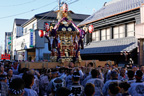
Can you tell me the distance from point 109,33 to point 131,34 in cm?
340

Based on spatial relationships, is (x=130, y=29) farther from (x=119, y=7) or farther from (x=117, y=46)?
(x=119, y=7)

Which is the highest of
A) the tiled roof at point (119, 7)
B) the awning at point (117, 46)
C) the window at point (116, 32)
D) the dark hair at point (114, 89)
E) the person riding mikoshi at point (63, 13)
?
the tiled roof at point (119, 7)

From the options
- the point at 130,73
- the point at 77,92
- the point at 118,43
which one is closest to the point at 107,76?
the point at 130,73

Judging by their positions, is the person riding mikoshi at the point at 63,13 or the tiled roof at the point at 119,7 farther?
the tiled roof at the point at 119,7

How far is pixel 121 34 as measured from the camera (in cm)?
1966

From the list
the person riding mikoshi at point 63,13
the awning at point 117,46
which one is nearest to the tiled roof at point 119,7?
the awning at point 117,46

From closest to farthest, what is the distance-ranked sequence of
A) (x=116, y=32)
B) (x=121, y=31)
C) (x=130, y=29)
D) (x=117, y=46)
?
1. (x=117, y=46)
2. (x=130, y=29)
3. (x=121, y=31)
4. (x=116, y=32)

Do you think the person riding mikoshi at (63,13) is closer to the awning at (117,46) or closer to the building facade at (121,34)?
the awning at (117,46)

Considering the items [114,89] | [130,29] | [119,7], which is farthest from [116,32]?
[114,89]

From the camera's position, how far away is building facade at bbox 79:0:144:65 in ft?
52.3

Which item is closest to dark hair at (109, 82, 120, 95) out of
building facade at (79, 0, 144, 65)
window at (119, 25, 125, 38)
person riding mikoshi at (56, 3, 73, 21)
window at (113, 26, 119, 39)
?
person riding mikoshi at (56, 3, 73, 21)

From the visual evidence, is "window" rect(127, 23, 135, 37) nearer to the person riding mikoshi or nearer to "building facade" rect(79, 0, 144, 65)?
"building facade" rect(79, 0, 144, 65)

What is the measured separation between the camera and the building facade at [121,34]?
15953 millimetres

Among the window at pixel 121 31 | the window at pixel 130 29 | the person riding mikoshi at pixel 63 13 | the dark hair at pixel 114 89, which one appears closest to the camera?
the dark hair at pixel 114 89
